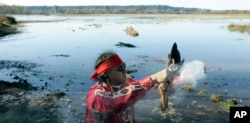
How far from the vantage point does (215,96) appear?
59.6 feet

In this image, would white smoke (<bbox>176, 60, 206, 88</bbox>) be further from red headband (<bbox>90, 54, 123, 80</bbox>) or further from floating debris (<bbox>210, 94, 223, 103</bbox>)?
floating debris (<bbox>210, 94, 223, 103</bbox>)

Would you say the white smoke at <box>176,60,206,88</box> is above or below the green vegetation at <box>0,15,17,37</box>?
above

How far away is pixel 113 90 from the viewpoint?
394 centimetres

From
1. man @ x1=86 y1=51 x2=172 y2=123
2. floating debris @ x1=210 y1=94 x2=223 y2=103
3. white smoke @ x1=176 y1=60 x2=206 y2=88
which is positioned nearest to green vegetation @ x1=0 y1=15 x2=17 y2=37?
floating debris @ x1=210 y1=94 x2=223 y2=103

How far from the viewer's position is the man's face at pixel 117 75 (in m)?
3.94

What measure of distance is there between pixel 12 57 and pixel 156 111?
23.8 metres

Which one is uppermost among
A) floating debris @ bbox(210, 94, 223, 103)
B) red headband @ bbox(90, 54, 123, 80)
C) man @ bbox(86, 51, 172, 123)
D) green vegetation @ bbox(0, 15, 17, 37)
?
red headband @ bbox(90, 54, 123, 80)

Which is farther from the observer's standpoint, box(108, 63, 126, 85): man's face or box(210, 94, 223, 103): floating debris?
box(210, 94, 223, 103): floating debris

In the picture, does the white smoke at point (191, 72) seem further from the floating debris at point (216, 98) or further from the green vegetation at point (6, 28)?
the green vegetation at point (6, 28)

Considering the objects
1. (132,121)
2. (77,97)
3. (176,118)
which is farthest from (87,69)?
(132,121)

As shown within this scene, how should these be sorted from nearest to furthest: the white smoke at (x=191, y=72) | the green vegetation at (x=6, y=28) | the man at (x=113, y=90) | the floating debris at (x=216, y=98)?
the man at (x=113, y=90) < the white smoke at (x=191, y=72) < the floating debris at (x=216, y=98) < the green vegetation at (x=6, y=28)

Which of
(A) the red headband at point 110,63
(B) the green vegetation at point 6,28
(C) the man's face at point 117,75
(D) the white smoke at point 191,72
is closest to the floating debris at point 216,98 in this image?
(D) the white smoke at point 191,72

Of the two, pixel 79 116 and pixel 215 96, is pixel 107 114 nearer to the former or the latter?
pixel 79 116

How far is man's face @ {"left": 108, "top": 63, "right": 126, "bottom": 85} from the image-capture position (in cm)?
394
